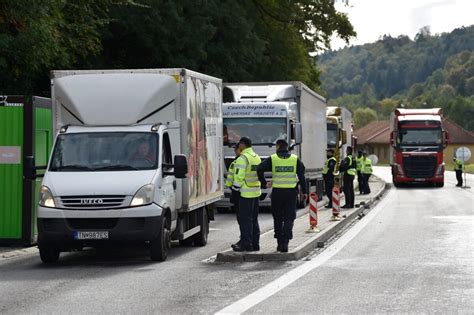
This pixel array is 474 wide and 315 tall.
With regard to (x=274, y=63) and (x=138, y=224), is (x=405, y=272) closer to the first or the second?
(x=138, y=224)

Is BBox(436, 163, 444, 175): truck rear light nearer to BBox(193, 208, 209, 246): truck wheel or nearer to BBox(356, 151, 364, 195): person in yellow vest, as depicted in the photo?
BBox(356, 151, 364, 195): person in yellow vest

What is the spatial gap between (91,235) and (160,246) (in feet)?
3.55

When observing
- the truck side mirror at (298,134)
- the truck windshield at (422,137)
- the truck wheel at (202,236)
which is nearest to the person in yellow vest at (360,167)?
the truck windshield at (422,137)

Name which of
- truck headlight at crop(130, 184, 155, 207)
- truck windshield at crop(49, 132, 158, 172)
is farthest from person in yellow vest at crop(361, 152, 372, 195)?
truck headlight at crop(130, 184, 155, 207)

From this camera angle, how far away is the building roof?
146000 millimetres

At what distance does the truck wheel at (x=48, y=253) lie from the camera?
16.5 m

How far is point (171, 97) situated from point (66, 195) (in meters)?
2.44

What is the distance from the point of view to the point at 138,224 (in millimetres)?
16109

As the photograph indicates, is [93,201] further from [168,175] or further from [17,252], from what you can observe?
[17,252]

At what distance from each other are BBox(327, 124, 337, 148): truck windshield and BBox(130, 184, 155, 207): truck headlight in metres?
29.9

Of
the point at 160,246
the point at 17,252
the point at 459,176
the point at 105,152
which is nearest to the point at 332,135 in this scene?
the point at 459,176

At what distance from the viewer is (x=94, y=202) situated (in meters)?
16.0

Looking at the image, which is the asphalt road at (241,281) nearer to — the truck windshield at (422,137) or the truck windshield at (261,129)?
the truck windshield at (261,129)

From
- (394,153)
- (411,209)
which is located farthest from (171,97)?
(394,153)
